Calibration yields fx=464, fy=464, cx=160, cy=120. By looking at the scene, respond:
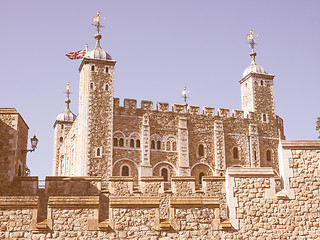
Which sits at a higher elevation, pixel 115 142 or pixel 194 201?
pixel 115 142

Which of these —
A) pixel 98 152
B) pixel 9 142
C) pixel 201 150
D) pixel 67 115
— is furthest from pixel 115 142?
pixel 9 142

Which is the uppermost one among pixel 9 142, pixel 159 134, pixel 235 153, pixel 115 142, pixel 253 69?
pixel 253 69

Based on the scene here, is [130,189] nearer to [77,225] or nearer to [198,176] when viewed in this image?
[77,225]

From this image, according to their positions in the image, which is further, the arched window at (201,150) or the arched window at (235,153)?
the arched window at (235,153)

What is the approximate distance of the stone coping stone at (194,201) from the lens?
953cm

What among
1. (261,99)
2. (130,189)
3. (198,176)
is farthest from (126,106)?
(130,189)

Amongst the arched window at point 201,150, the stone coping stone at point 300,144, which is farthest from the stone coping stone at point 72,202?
the arched window at point 201,150

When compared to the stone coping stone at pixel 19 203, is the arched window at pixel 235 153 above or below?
above

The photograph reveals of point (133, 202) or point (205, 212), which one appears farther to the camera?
point (205, 212)

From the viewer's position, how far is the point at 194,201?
9609 mm

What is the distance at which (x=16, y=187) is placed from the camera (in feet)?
44.8

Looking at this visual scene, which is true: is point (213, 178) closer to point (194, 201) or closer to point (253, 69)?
point (194, 201)

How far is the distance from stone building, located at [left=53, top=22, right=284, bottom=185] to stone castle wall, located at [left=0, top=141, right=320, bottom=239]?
77.1 feet

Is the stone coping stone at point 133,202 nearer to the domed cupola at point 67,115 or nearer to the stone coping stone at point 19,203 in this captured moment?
the stone coping stone at point 19,203
